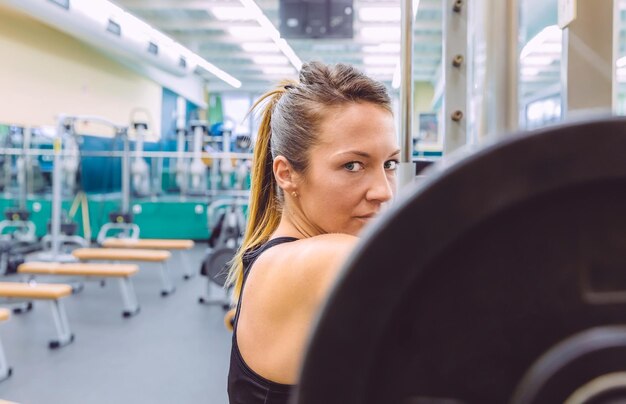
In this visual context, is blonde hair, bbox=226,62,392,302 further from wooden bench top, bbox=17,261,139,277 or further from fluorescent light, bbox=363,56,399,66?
fluorescent light, bbox=363,56,399,66

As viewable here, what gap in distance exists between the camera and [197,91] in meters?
15.2

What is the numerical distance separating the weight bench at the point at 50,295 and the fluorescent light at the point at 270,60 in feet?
28.4

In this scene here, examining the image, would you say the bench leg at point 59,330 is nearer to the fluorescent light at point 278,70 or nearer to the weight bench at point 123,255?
the weight bench at point 123,255

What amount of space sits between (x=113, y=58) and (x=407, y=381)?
1175 centimetres

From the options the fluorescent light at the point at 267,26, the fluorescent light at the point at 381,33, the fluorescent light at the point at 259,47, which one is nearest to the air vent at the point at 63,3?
the fluorescent light at the point at 267,26

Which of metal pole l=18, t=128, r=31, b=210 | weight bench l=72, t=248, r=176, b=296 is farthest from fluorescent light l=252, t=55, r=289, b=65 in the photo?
weight bench l=72, t=248, r=176, b=296

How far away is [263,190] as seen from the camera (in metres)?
1.10

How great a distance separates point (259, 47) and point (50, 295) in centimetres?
818

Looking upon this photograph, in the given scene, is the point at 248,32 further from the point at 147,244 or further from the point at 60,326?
the point at 60,326

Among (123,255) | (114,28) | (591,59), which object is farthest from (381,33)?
(591,59)

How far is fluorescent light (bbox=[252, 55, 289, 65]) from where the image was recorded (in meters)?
11.3

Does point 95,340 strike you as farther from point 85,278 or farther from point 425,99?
point 425,99

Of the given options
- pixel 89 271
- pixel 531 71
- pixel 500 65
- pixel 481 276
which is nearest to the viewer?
pixel 481 276

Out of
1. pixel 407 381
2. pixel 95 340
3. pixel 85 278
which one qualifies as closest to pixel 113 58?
pixel 85 278
